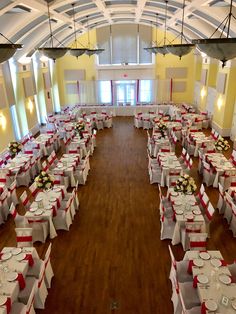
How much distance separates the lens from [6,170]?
428 inches

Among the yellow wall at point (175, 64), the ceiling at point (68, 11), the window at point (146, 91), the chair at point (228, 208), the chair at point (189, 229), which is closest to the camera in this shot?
the chair at point (189, 229)

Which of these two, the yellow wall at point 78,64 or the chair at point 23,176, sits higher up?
the yellow wall at point 78,64

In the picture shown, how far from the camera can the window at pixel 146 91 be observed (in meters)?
24.6

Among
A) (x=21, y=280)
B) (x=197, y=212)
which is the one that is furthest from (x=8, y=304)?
(x=197, y=212)

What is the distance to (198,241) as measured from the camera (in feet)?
22.3

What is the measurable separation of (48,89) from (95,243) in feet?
56.2

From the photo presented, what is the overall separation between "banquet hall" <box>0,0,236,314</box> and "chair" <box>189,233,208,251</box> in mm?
24

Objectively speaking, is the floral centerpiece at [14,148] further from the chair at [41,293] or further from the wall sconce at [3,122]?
the chair at [41,293]

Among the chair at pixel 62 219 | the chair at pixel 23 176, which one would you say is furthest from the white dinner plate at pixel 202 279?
the chair at pixel 23 176

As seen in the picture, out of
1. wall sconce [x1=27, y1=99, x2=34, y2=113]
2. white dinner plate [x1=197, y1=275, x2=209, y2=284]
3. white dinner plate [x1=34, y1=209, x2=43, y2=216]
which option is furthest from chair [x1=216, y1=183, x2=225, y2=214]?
wall sconce [x1=27, y1=99, x2=34, y2=113]

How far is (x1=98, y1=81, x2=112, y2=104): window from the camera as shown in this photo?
2502cm

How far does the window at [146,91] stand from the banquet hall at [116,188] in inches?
105

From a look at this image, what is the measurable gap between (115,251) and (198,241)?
7.63ft

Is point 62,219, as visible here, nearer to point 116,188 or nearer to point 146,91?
point 116,188
